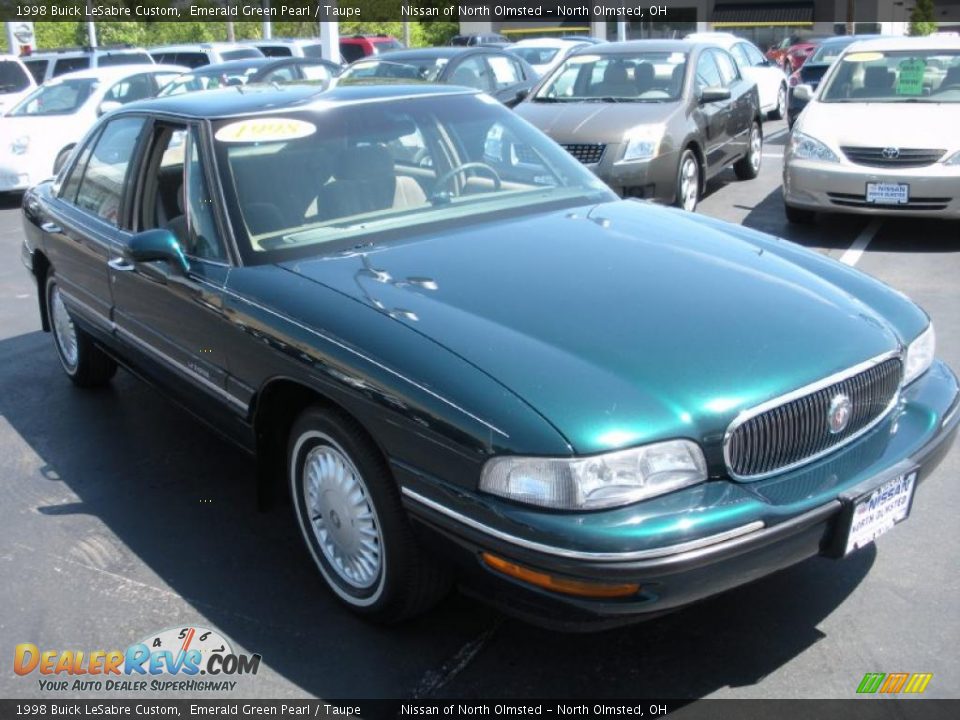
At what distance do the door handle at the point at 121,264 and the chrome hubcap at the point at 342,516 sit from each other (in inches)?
60.0

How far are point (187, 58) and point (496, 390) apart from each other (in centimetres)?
1777

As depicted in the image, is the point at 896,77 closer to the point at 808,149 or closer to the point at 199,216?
the point at 808,149

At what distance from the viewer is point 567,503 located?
2.69 meters

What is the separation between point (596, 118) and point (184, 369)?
5.61 meters

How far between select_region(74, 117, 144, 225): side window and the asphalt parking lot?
1133 mm

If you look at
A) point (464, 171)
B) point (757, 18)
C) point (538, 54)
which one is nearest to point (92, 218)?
point (464, 171)

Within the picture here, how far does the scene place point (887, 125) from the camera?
322 inches

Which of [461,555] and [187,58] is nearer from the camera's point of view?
[461,555]

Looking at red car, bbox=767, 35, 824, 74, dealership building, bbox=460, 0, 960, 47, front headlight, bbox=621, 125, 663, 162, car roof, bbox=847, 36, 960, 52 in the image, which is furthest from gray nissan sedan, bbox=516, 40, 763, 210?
dealership building, bbox=460, 0, 960, 47

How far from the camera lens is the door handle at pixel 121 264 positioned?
177 inches

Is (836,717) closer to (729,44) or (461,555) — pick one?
(461,555)

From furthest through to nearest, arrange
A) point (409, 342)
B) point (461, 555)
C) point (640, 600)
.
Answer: point (409, 342), point (461, 555), point (640, 600)

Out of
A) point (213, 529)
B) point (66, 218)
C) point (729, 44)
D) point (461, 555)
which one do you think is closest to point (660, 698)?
point (461, 555)

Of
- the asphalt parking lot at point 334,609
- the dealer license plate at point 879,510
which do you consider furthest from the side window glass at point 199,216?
the dealer license plate at point 879,510
